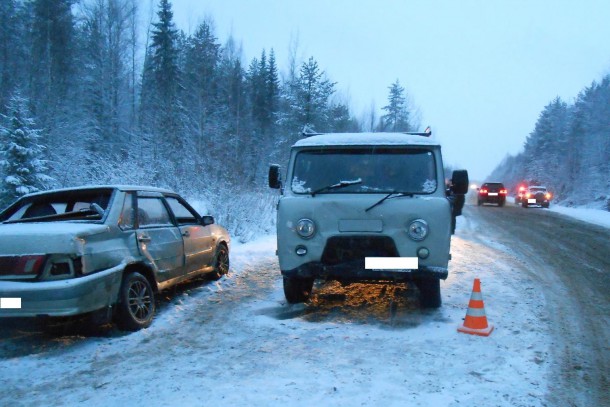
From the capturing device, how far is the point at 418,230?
515 centimetres

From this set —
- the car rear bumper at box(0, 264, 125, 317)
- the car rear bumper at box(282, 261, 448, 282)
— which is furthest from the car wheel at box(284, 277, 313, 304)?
the car rear bumper at box(0, 264, 125, 317)

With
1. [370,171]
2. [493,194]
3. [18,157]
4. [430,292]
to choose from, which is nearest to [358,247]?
[370,171]

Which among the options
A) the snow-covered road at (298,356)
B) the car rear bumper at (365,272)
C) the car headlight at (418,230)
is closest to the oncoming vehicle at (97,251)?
the snow-covered road at (298,356)

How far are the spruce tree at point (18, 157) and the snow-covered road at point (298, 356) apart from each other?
365 inches

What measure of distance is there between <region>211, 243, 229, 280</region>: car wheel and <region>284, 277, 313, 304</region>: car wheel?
1979 millimetres

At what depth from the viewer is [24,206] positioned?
5.56 m

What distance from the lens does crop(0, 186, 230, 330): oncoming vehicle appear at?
4211 mm

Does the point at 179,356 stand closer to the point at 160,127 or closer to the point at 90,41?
the point at 160,127

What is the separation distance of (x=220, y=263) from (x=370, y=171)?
3.73 metres

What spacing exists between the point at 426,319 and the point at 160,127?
21.7 meters

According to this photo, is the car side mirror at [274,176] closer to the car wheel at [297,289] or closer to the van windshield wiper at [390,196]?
the car wheel at [297,289]

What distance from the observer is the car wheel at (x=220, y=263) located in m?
7.80

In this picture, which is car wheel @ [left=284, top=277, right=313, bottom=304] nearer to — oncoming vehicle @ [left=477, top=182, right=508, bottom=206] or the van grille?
the van grille

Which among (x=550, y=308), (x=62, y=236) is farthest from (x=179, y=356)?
(x=550, y=308)
